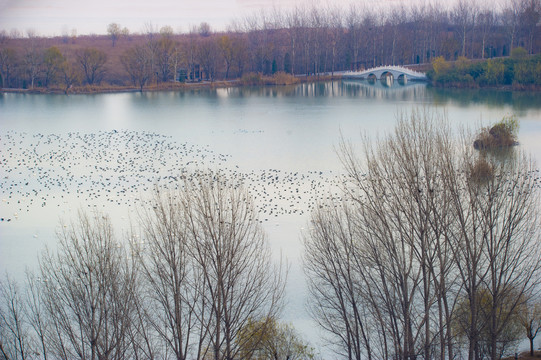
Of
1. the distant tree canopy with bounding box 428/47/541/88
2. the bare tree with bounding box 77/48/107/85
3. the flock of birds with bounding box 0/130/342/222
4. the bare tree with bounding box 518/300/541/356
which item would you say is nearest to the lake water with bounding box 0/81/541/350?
the flock of birds with bounding box 0/130/342/222

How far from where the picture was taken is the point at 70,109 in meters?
21.2

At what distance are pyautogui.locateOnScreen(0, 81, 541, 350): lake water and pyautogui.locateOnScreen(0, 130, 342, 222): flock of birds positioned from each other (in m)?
0.02

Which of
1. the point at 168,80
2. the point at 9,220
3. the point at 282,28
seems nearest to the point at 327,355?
the point at 9,220

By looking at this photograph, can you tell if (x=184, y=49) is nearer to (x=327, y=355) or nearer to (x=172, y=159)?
(x=172, y=159)

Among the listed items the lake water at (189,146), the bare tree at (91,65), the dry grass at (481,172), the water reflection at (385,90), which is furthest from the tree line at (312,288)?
the bare tree at (91,65)

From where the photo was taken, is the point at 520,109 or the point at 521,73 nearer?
the point at 520,109

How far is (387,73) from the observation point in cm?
3497

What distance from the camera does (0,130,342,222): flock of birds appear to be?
9.80 meters

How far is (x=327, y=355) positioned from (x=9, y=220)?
18.1ft

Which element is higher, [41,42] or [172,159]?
[41,42]

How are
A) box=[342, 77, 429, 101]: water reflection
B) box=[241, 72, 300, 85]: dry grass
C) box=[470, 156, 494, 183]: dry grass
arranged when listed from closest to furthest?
box=[470, 156, 494, 183]: dry grass < box=[342, 77, 429, 101]: water reflection < box=[241, 72, 300, 85]: dry grass

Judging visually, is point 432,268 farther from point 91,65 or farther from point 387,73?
point 387,73

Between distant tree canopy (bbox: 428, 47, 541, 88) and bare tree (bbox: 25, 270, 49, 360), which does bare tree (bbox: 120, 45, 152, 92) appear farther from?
bare tree (bbox: 25, 270, 49, 360)

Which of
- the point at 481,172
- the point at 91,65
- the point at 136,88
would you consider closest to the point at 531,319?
the point at 481,172
